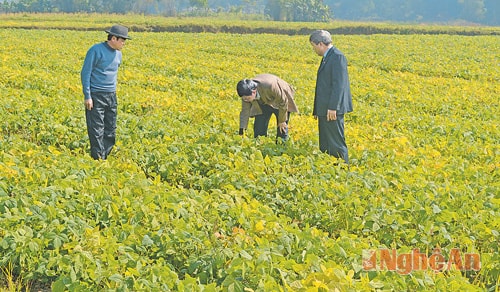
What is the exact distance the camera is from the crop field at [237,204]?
3.87 meters

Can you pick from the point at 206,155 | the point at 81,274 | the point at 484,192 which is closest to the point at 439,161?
the point at 484,192

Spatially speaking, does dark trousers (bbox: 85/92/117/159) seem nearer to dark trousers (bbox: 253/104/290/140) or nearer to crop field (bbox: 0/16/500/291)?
crop field (bbox: 0/16/500/291)

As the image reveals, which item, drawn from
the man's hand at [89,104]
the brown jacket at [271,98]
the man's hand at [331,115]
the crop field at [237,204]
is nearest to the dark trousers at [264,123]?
the brown jacket at [271,98]

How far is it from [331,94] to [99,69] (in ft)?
10.9

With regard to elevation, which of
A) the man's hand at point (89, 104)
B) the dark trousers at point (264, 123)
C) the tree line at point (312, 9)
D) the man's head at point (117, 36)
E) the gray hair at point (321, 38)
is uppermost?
the tree line at point (312, 9)

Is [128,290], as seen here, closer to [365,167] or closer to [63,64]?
[365,167]

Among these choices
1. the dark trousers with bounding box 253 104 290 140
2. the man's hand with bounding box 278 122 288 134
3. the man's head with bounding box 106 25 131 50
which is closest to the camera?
the man's head with bounding box 106 25 131 50

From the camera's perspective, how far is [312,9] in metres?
117

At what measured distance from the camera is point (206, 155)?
7.43 meters

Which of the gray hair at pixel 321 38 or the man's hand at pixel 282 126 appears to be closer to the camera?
the gray hair at pixel 321 38

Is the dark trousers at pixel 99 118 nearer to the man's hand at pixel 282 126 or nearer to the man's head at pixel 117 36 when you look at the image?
the man's head at pixel 117 36

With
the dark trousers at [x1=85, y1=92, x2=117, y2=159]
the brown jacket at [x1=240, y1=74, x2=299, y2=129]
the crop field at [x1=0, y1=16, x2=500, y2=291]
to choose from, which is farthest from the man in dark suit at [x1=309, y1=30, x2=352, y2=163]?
the dark trousers at [x1=85, y1=92, x2=117, y2=159]

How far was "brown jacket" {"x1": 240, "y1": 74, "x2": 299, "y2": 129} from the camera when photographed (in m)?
7.24

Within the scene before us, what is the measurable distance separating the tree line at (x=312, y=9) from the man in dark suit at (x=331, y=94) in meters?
95.7
